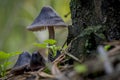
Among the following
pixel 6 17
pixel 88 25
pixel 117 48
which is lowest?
pixel 117 48

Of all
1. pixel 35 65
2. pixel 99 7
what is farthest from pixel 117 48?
pixel 35 65

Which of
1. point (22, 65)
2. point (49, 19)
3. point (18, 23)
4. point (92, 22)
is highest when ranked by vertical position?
point (18, 23)

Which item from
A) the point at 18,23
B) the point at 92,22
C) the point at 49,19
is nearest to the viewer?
the point at 92,22

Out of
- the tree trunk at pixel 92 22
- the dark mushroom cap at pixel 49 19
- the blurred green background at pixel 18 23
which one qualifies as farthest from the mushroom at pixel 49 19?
the blurred green background at pixel 18 23

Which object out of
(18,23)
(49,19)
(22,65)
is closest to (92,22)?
(22,65)

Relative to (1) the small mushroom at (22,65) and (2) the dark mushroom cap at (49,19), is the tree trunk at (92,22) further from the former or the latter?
(2) the dark mushroom cap at (49,19)

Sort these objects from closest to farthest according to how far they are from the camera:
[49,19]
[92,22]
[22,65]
A: [92,22], [22,65], [49,19]

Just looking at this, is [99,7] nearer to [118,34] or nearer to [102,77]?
[118,34]

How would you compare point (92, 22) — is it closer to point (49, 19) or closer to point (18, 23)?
point (49, 19)

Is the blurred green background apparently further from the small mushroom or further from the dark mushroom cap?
the small mushroom
